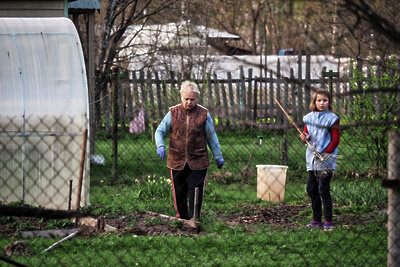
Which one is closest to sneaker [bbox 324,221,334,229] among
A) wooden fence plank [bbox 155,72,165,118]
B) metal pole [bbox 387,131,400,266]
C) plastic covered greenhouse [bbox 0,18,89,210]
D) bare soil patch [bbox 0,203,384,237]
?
bare soil patch [bbox 0,203,384,237]

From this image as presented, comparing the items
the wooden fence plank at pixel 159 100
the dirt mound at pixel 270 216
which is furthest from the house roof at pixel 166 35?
the dirt mound at pixel 270 216

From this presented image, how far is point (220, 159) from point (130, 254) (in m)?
2.05

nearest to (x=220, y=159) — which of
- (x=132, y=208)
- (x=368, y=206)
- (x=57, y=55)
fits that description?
(x=132, y=208)

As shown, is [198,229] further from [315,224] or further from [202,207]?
[202,207]

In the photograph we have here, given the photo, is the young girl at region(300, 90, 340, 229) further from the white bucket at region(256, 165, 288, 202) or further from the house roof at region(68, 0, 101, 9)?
the house roof at region(68, 0, 101, 9)

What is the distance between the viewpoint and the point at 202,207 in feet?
24.3

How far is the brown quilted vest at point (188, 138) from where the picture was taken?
6445 mm

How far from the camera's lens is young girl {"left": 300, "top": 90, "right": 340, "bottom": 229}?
6.29 metres

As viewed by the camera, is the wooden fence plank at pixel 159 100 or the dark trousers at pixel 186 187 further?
the wooden fence plank at pixel 159 100

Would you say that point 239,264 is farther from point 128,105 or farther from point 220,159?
point 128,105

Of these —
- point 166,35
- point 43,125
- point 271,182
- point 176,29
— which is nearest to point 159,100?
point 176,29

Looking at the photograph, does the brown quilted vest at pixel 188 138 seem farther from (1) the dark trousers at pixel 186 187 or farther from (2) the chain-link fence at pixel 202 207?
(2) the chain-link fence at pixel 202 207

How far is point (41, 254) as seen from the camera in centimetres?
492

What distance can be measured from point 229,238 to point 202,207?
6.16 ft
